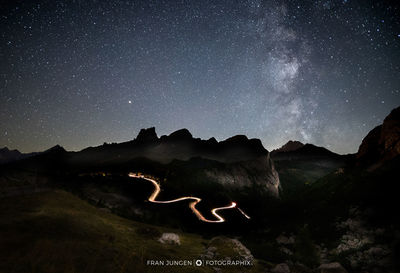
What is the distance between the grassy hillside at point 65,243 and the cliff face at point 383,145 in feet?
278

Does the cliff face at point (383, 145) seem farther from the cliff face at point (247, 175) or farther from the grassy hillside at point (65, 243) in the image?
the grassy hillside at point (65, 243)

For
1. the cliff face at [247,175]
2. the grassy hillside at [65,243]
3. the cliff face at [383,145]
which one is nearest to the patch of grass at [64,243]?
the grassy hillside at [65,243]

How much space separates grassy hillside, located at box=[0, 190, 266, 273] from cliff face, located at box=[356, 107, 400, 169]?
84712 millimetres

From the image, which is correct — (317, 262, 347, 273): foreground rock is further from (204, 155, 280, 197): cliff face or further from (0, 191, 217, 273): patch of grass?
(204, 155, 280, 197): cliff face

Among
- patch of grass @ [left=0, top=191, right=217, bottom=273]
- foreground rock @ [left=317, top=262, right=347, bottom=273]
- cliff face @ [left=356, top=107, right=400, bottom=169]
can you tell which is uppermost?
cliff face @ [left=356, top=107, right=400, bottom=169]

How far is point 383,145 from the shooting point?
8369cm

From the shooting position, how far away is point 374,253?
43.0 metres

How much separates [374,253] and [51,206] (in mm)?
62836

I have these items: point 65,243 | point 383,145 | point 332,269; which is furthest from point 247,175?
point 65,243

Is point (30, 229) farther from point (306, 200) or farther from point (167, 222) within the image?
point (306, 200)

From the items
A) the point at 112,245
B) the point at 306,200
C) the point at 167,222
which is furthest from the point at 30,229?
the point at 306,200

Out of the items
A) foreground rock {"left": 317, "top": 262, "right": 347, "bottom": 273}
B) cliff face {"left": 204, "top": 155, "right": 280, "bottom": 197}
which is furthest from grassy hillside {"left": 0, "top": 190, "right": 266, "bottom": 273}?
cliff face {"left": 204, "top": 155, "right": 280, "bottom": 197}

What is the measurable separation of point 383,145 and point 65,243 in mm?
109837

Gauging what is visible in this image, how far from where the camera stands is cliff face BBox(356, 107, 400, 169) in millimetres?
77350
